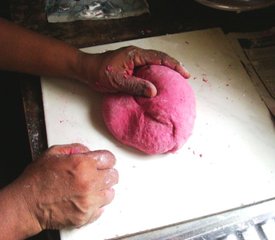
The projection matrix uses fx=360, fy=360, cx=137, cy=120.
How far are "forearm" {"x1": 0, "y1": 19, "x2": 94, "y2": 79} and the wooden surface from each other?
0.15 metres

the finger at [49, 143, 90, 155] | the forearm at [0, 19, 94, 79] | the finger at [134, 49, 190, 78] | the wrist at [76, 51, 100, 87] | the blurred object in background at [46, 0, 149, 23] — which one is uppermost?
the blurred object in background at [46, 0, 149, 23]

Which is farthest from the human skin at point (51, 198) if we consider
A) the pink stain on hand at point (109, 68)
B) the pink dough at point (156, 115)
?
the pink stain on hand at point (109, 68)

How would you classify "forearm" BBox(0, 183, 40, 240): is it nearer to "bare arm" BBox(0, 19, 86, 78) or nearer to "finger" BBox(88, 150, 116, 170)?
"finger" BBox(88, 150, 116, 170)

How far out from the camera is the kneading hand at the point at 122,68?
3.00ft

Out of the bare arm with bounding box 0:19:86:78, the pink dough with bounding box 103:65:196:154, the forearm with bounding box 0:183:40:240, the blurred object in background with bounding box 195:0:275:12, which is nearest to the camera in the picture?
the forearm with bounding box 0:183:40:240

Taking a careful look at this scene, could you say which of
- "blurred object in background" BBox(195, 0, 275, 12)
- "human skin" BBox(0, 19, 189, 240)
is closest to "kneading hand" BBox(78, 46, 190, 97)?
"human skin" BBox(0, 19, 189, 240)

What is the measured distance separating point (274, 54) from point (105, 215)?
0.72 meters

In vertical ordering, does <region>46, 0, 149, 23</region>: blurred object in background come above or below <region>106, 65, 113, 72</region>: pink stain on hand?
above

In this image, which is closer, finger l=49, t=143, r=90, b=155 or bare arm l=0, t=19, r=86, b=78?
finger l=49, t=143, r=90, b=155

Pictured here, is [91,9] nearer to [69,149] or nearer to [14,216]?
[69,149]

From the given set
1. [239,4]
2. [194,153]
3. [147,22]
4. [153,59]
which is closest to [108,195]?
[194,153]

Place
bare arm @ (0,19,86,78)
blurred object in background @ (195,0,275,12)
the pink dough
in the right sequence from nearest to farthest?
the pink dough < bare arm @ (0,19,86,78) < blurred object in background @ (195,0,275,12)

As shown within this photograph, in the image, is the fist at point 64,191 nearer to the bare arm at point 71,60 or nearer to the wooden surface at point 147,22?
the bare arm at point 71,60

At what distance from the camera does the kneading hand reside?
3.00 ft
